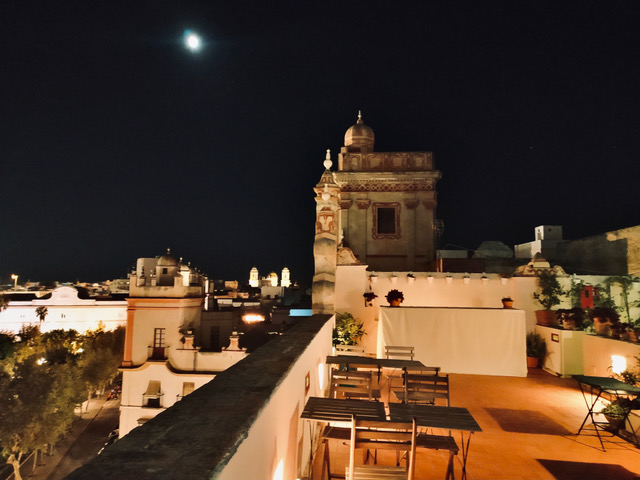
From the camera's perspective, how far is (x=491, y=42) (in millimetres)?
24250

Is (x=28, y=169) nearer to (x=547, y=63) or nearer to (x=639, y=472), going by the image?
(x=547, y=63)

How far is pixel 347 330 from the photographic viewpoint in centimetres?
896

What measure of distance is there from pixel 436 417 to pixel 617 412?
3.98 meters

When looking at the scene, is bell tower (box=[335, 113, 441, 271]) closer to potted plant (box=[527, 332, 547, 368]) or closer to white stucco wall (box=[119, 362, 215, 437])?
potted plant (box=[527, 332, 547, 368])

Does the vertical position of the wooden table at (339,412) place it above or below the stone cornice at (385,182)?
below

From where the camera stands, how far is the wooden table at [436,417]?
2.71 meters

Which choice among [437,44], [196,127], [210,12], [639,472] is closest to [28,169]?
[196,127]

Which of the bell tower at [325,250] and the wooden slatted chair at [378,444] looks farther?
the bell tower at [325,250]

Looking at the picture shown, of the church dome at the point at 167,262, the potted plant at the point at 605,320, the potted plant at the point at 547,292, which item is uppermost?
the church dome at the point at 167,262

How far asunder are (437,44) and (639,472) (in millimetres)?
29338

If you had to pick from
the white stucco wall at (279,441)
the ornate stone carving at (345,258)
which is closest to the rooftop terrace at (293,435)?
the white stucco wall at (279,441)

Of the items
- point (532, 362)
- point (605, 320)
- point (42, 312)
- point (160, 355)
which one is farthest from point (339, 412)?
point (42, 312)

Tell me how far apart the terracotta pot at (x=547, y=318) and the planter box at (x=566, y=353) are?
2.36 ft

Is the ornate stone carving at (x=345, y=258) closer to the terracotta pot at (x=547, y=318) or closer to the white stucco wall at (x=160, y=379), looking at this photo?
the terracotta pot at (x=547, y=318)
